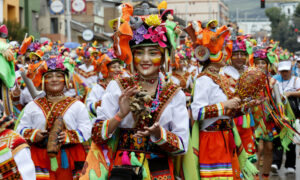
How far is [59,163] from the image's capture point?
6809 mm

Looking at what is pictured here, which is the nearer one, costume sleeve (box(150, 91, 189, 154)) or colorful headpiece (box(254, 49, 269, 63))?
costume sleeve (box(150, 91, 189, 154))

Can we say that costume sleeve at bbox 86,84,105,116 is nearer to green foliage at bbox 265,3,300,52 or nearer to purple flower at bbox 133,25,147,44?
purple flower at bbox 133,25,147,44

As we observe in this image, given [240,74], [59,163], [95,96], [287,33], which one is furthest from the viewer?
[287,33]

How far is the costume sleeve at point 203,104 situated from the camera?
21.3ft

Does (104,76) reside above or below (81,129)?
above

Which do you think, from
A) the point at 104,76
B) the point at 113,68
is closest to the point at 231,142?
the point at 113,68

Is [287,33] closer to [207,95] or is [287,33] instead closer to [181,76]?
[181,76]

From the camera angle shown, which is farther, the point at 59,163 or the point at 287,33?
the point at 287,33

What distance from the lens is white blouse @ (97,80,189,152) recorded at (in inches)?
192

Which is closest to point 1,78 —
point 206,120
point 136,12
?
point 136,12

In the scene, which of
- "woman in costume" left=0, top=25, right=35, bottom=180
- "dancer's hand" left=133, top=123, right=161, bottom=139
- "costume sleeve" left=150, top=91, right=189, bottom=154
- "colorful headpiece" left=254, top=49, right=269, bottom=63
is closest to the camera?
"woman in costume" left=0, top=25, right=35, bottom=180

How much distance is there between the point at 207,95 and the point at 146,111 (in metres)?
2.18

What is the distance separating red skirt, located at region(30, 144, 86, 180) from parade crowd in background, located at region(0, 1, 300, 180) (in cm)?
1

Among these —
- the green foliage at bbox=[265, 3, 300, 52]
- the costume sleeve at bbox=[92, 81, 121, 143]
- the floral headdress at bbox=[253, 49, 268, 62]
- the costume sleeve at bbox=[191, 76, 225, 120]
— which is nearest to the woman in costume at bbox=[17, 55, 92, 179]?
the costume sleeve at bbox=[191, 76, 225, 120]
